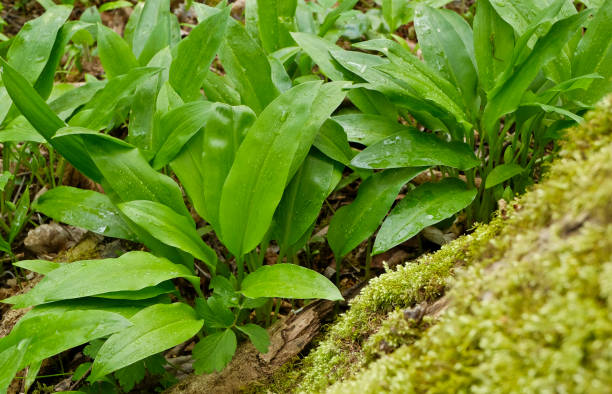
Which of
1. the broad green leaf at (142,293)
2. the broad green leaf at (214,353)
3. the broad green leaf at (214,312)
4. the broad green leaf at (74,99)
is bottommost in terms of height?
the broad green leaf at (214,353)

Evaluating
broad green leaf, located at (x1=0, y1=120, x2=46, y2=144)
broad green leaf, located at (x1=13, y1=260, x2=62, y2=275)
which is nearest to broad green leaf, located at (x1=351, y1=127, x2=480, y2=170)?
broad green leaf, located at (x1=13, y1=260, x2=62, y2=275)

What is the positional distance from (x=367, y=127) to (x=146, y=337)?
107 centimetres

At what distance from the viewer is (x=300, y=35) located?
2.17m

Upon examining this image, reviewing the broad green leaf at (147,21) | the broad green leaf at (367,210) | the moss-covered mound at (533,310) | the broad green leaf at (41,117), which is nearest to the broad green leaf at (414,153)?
the broad green leaf at (367,210)

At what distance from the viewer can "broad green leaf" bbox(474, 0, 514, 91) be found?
1913 mm

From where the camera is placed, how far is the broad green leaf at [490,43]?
75.3 inches

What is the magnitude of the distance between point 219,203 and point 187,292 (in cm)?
68

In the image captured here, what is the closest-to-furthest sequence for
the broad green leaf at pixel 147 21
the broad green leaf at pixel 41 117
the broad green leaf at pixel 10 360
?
the broad green leaf at pixel 10 360
the broad green leaf at pixel 41 117
the broad green leaf at pixel 147 21

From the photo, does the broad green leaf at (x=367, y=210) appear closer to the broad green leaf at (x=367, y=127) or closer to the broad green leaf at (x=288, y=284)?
the broad green leaf at (x=367, y=127)

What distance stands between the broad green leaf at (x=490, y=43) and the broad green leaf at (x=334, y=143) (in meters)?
0.54

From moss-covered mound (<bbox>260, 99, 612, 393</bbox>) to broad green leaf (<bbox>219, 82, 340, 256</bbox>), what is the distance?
63 cm

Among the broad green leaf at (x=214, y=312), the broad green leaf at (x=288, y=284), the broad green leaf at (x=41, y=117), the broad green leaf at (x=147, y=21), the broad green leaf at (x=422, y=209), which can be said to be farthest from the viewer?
the broad green leaf at (x=147, y=21)

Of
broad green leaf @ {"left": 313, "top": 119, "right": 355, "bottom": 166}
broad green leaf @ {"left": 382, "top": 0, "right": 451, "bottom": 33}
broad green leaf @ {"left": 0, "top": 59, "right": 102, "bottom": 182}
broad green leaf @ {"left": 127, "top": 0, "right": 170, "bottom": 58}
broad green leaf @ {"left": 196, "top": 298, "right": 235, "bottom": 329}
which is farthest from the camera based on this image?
broad green leaf @ {"left": 382, "top": 0, "right": 451, "bottom": 33}

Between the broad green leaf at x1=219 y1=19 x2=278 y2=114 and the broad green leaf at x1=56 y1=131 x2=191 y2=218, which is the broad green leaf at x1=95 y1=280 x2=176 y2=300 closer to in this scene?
the broad green leaf at x1=56 y1=131 x2=191 y2=218
